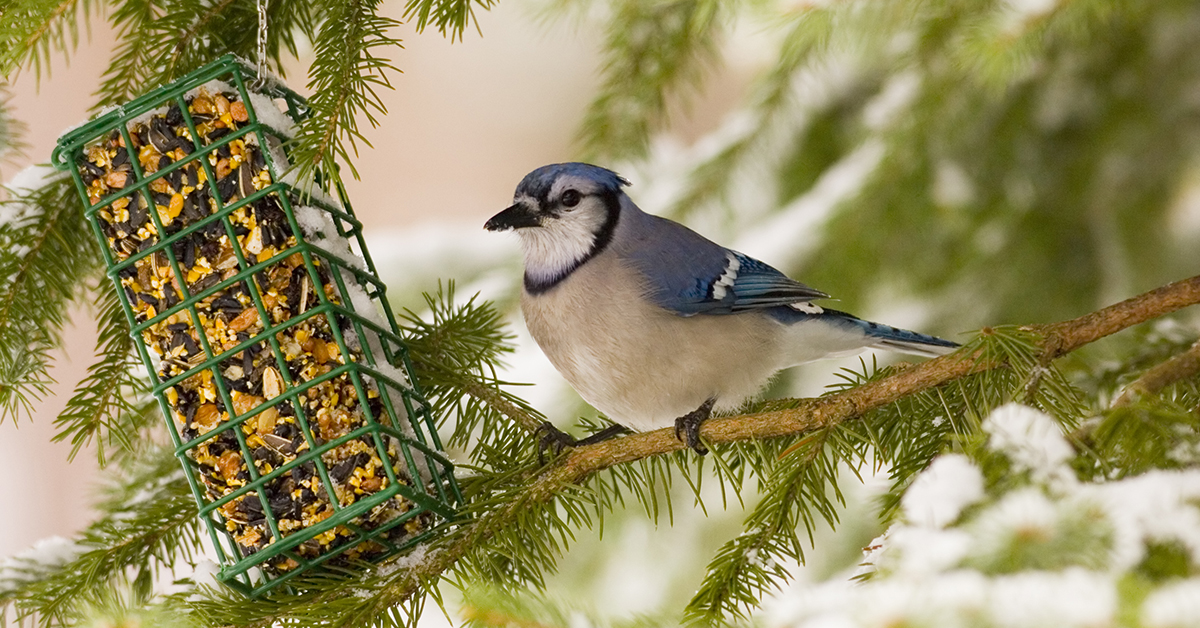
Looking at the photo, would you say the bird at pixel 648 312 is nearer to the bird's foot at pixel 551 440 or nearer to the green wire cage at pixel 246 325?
the bird's foot at pixel 551 440

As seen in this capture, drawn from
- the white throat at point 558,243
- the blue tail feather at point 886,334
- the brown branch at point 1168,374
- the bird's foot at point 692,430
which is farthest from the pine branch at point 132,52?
the brown branch at point 1168,374

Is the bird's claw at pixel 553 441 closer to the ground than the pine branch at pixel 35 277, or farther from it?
closer to the ground

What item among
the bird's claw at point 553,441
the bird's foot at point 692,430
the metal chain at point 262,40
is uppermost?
the metal chain at point 262,40

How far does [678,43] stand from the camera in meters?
2.14

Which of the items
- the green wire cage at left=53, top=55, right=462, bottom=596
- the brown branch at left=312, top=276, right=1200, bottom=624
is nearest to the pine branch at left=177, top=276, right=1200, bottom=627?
the brown branch at left=312, top=276, right=1200, bottom=624

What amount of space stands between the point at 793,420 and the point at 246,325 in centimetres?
89

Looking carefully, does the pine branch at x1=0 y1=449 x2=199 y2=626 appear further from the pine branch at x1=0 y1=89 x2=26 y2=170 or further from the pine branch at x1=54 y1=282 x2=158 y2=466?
the pine branch at x1=0 y1=89 x2=26 y2=170

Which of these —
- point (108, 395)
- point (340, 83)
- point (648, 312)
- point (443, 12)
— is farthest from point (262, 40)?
point (648, 312)

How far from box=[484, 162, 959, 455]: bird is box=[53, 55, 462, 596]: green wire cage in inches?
17.1

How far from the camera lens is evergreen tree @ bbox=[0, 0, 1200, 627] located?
2.94 feet

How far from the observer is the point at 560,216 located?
2.22 metres

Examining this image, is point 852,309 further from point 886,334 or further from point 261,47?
point 261,47

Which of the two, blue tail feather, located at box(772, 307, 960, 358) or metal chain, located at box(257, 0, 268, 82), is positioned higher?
metal chain, located at box(257, 0, 268, 82)

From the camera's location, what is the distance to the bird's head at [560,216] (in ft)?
7.16
